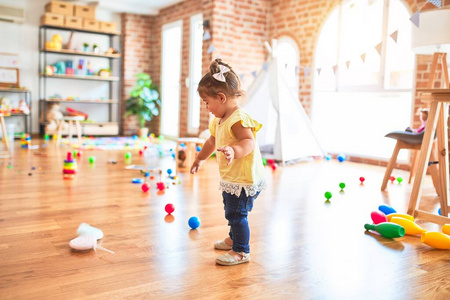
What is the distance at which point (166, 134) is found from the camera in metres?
8.43

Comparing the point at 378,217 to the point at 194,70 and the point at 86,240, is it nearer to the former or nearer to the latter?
the point at 86,240

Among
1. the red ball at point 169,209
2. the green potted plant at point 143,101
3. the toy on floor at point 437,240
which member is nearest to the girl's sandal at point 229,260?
the red ball at point 169,209

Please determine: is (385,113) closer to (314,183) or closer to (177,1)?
(314,183)

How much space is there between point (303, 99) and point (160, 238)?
446 cm

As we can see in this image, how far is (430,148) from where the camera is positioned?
2.58 meters

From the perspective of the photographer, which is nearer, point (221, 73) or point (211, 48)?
point (221, 73)

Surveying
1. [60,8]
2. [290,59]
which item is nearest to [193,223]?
[290,59]

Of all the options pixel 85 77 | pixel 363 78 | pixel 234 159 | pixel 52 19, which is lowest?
pixel 234 159

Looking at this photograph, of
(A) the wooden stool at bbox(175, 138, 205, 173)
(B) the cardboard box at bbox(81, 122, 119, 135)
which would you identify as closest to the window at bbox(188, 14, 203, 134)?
(B) the cardboard box at bbox(81, 122, 119, 135)

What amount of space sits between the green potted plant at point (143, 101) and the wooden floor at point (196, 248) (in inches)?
183

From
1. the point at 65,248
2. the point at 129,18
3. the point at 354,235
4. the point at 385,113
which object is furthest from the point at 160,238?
the point at 129,18

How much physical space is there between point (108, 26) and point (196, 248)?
22.3 feet

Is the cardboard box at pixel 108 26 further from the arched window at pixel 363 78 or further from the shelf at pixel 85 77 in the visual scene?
the arched window at pixel 363 78

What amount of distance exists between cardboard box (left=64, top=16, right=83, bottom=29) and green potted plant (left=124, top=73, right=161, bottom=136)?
1.34 meters
